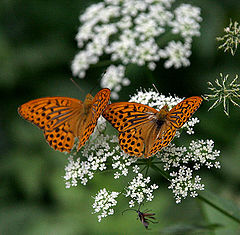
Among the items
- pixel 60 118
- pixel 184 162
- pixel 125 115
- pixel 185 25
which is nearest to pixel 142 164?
pixel 184 162

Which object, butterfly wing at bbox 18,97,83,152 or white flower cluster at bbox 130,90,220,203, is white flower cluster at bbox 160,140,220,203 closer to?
white flower cluster at bbox 130,90,220,203

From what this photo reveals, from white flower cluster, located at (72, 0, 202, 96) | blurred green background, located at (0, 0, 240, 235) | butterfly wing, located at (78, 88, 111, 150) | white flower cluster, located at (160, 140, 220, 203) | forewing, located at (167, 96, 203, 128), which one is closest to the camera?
forewing, located at (167, 96, 203, 128)

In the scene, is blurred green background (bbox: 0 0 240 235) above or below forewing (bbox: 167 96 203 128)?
below

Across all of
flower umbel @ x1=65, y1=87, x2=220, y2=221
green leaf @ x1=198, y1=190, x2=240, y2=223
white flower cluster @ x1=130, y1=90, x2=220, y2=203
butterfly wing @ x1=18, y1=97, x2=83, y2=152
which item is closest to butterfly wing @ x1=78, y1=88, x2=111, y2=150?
butterfly wing @ x1=18, y1=97, x2=83, y2=152

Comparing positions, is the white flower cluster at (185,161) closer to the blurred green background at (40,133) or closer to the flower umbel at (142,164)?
the flower umbel at (142,164)

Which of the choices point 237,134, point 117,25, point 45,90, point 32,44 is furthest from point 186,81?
point 32,44

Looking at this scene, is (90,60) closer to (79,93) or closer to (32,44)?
(79,93)

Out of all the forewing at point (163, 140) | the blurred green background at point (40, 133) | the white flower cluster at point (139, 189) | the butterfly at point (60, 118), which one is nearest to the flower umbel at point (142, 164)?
the white flower cluster at point (139, 189)
